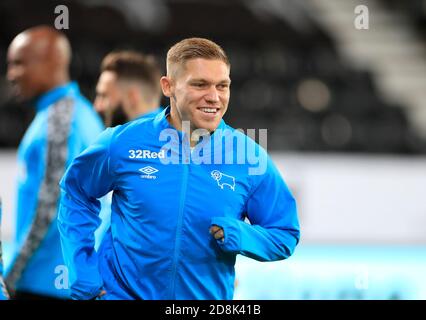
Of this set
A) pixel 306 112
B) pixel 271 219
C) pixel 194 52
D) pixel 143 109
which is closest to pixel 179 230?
pixel 271 219

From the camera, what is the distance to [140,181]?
2938 mm

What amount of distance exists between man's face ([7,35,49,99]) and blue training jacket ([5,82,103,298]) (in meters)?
0.22

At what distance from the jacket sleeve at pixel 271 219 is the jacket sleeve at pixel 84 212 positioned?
435 mm

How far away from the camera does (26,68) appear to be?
4.54 metres

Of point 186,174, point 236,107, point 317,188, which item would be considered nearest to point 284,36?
point 236,107

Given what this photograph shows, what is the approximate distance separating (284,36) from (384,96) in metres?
1.70

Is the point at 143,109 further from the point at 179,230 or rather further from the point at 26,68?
the point at 179,230

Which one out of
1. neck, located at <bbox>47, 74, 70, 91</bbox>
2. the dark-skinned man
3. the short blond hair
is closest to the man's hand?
the short blond hair

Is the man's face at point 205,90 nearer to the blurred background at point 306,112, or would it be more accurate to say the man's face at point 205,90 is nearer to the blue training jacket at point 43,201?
the blue training jacket at point 43,201

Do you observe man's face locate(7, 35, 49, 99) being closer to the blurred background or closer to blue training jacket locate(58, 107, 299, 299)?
blue training jacket locate(58, 107, 299, 299)

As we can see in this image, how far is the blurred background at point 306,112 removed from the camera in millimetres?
9688

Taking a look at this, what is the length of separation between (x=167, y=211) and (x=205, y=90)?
0.42 m

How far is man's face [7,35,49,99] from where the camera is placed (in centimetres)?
450

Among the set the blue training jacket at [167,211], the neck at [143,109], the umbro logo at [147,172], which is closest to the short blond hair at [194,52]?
the blue training jacket at [167,211]
